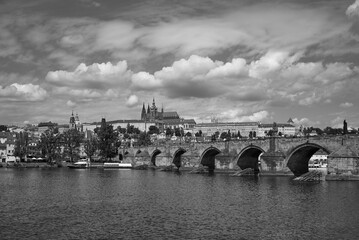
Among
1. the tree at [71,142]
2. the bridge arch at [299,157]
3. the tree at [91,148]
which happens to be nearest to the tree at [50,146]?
the tree at [71,142]

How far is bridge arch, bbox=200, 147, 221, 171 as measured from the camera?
8494 centimetres

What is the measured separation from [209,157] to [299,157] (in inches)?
985

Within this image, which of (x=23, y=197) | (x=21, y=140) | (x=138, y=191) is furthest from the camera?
(x=21, y=140)

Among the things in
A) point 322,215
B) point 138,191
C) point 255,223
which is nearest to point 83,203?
point 138,191

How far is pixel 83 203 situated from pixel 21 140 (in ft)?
324

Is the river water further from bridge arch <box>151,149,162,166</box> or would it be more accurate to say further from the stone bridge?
bridge arch <box>151,149,162,166</box>

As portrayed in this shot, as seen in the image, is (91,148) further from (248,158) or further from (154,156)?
(248,158)

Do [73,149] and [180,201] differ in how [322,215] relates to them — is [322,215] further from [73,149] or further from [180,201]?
[73,149]

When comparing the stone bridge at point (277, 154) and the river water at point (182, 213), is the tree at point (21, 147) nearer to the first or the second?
the stone bridge at point (277, 154)

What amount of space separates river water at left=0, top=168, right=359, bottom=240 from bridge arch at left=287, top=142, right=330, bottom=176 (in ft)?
54.6

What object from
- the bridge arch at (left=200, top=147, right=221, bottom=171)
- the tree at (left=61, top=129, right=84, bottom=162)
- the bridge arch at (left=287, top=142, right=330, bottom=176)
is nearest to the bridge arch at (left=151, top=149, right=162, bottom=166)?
the bridge arch at (left=200, top=147, right=221, bottom=171)

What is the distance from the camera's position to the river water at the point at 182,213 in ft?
82.0

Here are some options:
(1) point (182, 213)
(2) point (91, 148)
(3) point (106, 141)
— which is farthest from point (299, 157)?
(2) point (91, 148)

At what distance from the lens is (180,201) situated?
38.1m
